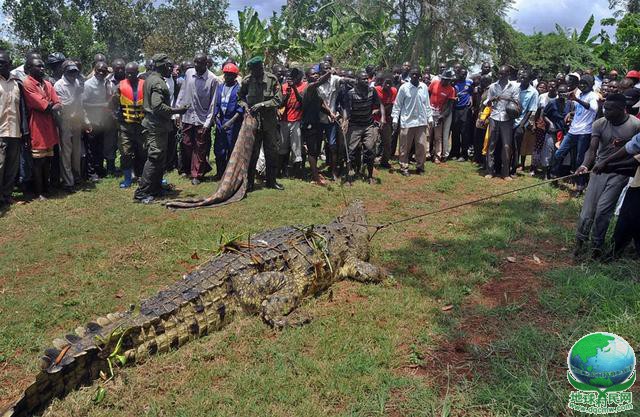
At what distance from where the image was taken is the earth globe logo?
7.42 ft

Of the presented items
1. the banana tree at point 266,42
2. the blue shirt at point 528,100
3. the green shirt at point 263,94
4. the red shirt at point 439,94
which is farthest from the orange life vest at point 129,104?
the banana tree at point 266,42

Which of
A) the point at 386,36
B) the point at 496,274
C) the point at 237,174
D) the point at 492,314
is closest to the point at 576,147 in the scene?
the point at 496,274

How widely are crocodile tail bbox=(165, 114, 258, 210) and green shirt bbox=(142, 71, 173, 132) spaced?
1.20 m

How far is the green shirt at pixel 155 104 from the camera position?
7.47 meters

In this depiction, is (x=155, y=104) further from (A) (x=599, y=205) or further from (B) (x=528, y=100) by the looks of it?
(B) (x=528, y=100)

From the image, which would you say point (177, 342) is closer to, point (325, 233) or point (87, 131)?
point (325, 233)

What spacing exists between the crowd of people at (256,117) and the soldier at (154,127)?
17 millimetres

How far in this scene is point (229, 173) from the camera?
314 inches

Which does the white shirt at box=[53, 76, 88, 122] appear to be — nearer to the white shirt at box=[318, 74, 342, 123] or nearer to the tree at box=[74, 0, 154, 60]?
the white shirt at box=[318, 74, 342, 123]

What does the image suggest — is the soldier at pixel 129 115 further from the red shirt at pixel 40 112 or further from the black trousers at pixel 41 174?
the black trousers at pixel 41 174

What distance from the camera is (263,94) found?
27.0 ft

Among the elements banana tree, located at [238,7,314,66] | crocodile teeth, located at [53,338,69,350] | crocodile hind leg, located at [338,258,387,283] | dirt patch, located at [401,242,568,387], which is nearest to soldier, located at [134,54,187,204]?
crocodile hind leg, located at [338,258,387,283]

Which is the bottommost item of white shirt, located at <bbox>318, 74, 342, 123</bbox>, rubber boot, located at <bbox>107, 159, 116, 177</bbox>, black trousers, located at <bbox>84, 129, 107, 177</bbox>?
rubber boot, located at <bbox>107, 159, 116, 177</bbox>

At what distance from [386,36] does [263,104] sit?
44.2ft
